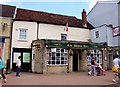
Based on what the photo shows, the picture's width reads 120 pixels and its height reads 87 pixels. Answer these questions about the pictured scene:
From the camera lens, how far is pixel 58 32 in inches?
1089

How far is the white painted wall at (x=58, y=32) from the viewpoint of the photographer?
26.5m

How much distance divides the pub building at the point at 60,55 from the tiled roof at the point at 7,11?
456cm

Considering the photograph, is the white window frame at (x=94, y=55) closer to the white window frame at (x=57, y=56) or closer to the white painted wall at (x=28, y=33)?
the white window frame at (x=57, y=56)

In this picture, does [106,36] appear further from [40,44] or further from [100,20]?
[40,44]

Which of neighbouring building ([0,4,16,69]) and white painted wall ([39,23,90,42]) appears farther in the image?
white painted wall ([39,23,90,42])

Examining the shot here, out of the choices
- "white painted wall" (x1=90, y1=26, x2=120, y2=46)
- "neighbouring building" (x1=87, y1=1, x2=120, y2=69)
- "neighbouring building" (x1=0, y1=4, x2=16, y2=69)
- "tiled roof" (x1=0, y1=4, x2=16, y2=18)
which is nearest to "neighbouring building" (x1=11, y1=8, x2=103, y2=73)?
"neighbouring building" (x1=0, y1=4, x2=16, y2=69)

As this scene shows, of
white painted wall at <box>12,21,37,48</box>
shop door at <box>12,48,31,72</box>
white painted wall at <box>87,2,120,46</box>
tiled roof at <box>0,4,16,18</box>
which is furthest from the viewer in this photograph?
white painted wall at <box>87,2,120,46</box>

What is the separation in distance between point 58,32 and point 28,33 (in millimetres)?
4208

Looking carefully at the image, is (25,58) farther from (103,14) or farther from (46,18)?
(103,14)

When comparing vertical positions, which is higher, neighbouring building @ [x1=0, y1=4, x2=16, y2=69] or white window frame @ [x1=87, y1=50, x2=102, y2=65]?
neighbouring building @ [x1=0, y1=4, x2=16, y2=69]

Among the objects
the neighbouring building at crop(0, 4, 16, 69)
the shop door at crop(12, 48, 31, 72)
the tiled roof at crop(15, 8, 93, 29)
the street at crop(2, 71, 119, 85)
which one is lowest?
the street at crop(2, 71, 119, 85)

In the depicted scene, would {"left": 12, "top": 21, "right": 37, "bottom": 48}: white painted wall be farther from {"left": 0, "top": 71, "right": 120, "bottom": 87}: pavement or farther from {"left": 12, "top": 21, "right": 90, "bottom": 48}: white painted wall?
{"left": 0, "top": 71, "right": 120, "bottom": 87}: pavement

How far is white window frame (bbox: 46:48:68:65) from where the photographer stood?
22.3 meters

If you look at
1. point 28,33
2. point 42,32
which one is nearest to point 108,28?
point 42,32
